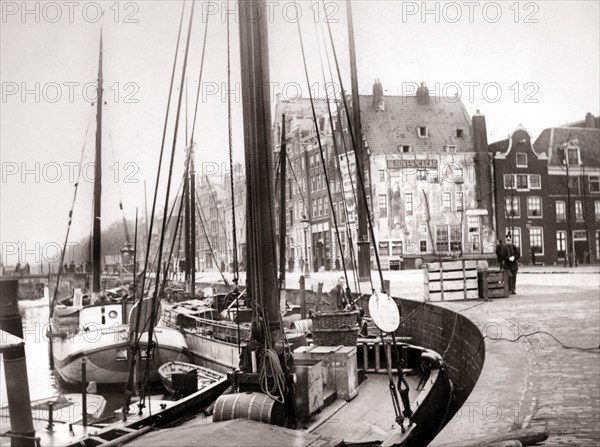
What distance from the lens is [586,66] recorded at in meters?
6.80

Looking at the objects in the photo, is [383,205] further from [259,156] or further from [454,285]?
[259,156]

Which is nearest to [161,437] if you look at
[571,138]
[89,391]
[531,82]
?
[531,82]

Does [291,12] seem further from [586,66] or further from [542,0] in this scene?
[586,66]

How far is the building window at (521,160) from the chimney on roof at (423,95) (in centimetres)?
→ 634

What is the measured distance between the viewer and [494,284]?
550 inches

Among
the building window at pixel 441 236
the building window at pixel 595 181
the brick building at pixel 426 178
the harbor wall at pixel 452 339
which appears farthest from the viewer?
the brick building at pixel 426 178

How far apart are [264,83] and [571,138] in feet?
76.1

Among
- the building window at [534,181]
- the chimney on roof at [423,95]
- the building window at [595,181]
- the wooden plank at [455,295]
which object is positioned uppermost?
the chimney on roof at [423,95]

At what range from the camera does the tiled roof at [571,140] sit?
2134cm

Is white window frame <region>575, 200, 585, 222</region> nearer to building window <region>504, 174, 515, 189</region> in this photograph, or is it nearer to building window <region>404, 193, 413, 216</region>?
building window <region>504, 174, 515, 189</region>

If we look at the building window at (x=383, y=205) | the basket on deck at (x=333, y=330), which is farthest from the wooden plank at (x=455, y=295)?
the building window at (x=383, y=205)

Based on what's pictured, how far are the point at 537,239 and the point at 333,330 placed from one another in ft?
85.1

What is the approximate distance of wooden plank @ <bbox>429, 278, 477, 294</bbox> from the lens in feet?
45.9

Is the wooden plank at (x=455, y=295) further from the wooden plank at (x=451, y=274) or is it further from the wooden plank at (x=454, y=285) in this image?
the wooden plank at (x=451, y=274)
